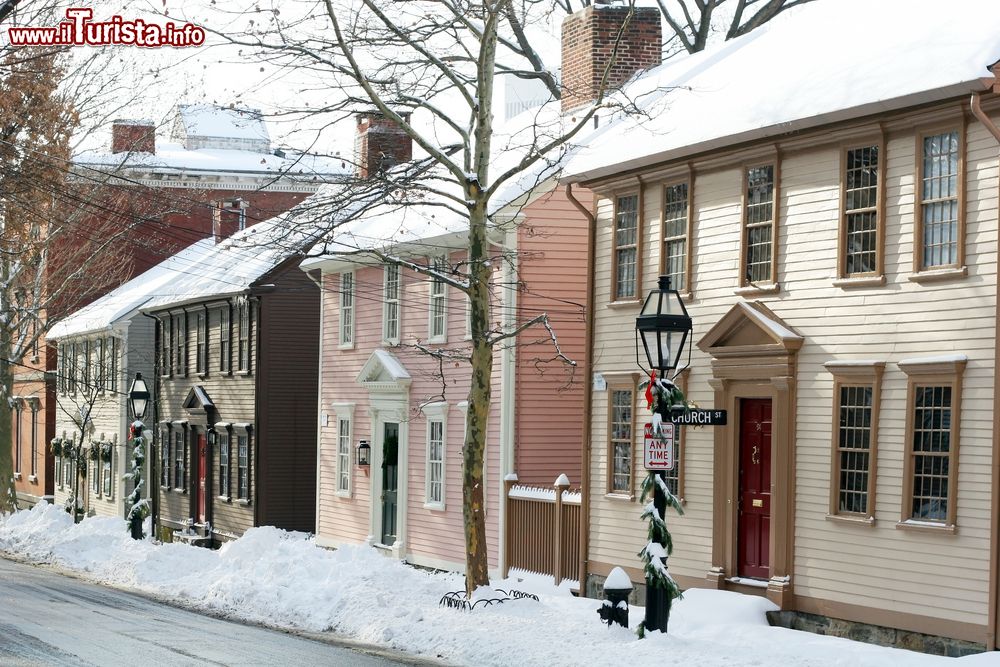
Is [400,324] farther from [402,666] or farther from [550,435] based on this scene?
[402,666]

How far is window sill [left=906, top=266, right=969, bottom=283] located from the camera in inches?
598

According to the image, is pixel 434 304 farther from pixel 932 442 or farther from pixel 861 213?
pixel 932 442

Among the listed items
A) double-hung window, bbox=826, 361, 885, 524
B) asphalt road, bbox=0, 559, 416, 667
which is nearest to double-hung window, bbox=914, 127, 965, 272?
double-hung window, bbox=826, 361, 885, 524

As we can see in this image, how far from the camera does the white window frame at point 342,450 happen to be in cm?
3078

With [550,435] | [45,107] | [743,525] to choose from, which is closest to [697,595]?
[743,525]

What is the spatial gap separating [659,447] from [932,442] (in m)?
3.00

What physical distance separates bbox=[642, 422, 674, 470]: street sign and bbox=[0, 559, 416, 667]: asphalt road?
350cm

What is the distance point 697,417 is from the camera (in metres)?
15.2

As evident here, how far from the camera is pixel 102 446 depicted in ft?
154

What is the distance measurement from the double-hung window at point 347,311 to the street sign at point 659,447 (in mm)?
16234

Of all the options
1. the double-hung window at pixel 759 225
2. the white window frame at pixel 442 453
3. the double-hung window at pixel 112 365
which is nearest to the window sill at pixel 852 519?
the double-hung window at pixel 759 225

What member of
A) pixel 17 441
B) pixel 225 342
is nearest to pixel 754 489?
pixel 225 342

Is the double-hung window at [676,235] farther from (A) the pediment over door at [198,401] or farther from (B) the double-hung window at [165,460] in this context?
(B) the double-hung window at [165,460]

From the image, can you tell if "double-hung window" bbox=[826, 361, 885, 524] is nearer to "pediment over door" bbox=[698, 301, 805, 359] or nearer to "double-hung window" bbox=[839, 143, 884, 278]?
"pediment over door" bbox=[698, 301, 805, 359]
